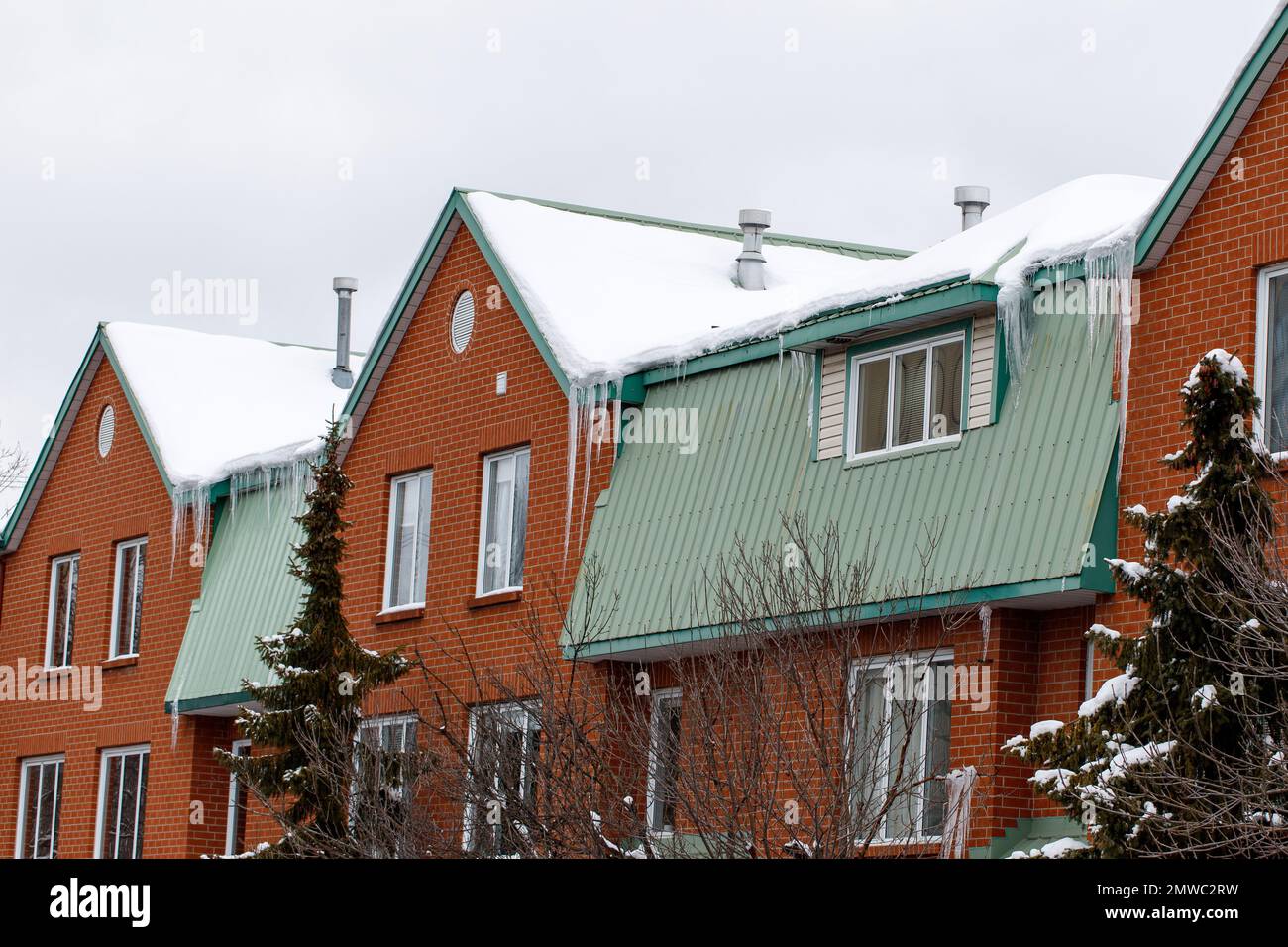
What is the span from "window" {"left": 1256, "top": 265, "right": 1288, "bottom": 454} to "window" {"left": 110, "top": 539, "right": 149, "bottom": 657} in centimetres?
1755

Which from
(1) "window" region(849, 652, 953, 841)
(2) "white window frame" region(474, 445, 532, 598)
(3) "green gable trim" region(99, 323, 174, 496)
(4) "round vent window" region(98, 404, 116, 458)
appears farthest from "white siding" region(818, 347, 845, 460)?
(4) "round vent window" region(98, 404, 116, 458)

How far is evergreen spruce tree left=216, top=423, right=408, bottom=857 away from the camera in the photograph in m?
19.8

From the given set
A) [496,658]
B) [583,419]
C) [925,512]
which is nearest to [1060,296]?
[925,512]

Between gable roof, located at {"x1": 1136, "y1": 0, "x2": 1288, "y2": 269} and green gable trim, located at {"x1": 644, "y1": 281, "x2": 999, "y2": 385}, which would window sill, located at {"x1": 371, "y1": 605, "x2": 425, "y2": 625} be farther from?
gable roof, located at {"x1": 1136, "y1": 0, "x2": 1288, "y2": 269}

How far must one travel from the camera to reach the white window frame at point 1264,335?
556 inches

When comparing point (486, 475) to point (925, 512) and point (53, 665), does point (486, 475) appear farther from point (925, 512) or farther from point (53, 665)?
point (53, 665)

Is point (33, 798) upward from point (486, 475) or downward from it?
downward

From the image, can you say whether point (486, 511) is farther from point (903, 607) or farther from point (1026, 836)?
point (1026, 836)

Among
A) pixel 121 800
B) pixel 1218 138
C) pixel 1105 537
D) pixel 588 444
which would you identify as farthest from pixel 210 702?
pixel 1218 138

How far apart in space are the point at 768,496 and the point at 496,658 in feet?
13.8

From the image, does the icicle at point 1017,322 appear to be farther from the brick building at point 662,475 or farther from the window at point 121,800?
the window at point 121,800

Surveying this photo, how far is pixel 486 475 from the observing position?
72.0ft

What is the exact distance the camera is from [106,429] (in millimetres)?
29375

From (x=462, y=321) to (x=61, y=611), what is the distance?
996 cm
